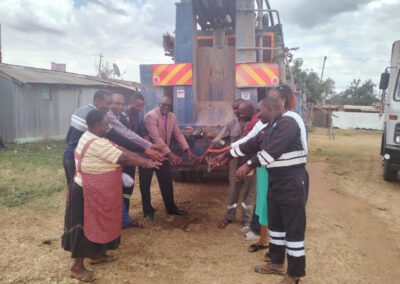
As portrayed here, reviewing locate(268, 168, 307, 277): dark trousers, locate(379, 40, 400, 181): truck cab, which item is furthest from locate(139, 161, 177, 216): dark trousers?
locate(379, 40, 400, 181): truck cab

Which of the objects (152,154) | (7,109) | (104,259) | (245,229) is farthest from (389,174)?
(7,109)

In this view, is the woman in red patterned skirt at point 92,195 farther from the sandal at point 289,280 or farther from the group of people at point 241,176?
the sandal at point 289,280

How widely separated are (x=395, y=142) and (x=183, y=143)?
4.42 meters

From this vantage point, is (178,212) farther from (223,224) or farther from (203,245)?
(203,245)

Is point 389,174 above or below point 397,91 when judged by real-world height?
below

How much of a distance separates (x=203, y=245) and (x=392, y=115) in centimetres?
503

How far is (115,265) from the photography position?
3.68 m

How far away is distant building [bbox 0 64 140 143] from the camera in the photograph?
1375 centimetres

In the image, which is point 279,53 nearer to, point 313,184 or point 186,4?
point 186,4

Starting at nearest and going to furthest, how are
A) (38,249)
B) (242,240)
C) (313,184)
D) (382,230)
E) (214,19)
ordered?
(38,249), (242,240), (382,230), (214,19), (313,184)

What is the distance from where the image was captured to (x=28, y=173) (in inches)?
325

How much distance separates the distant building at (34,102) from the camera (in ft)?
45.1

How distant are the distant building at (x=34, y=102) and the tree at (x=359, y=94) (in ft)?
106

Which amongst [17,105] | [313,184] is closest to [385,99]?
[313,184]
